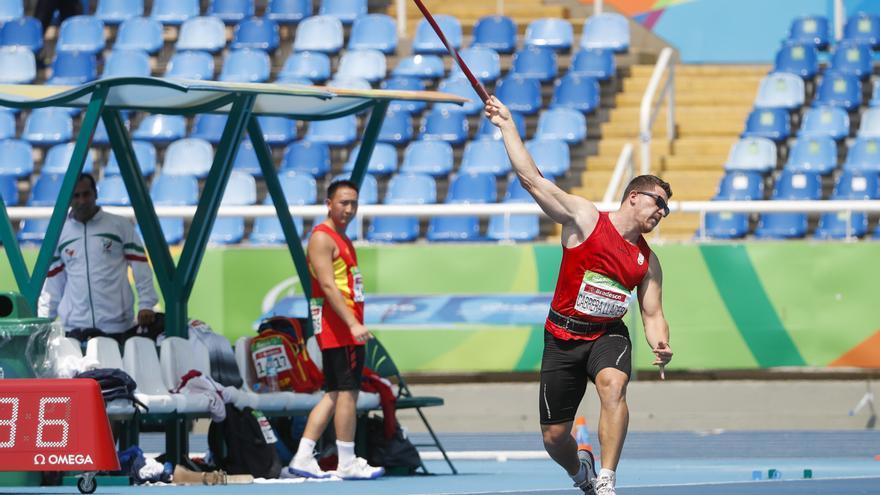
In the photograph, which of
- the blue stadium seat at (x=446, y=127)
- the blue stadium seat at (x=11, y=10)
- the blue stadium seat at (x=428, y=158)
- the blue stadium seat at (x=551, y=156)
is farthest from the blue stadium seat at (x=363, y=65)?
the blue stadium seat at (x=11, y=10)

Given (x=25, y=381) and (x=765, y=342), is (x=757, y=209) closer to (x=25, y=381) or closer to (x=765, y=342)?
(x=765, y=342)

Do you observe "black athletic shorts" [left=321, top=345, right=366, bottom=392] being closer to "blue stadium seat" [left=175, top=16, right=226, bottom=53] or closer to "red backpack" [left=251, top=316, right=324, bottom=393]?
"red backpack" [left=251, top=316, right=324, bottom=393]

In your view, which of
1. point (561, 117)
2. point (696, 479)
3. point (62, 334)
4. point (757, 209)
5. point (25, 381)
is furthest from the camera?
point (561, 117)

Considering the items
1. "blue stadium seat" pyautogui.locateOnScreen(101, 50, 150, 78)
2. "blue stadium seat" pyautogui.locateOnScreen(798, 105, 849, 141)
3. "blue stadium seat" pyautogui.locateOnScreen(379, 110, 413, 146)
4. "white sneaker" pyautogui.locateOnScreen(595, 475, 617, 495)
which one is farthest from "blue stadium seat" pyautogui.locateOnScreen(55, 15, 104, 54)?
"white sneaker" pyautogui.locateOnScreen(595, 475, 617, 495)

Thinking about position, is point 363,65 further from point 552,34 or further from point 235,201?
point 235,201

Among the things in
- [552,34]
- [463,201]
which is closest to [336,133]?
[463,201]

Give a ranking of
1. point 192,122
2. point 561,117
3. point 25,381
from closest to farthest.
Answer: point 25,381
point 561,117
point 192,122

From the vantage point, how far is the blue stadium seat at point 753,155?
21.4 meters

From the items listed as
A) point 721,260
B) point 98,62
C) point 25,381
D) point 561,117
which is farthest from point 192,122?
point 25,381

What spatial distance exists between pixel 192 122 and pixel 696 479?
45.8 ft

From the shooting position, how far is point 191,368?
12.5 metres

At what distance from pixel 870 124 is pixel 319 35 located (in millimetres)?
7984

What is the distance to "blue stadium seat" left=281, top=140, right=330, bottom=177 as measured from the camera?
22.5 m

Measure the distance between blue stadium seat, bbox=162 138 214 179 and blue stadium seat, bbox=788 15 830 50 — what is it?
7794 millimetres
